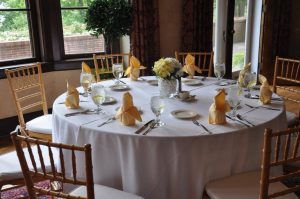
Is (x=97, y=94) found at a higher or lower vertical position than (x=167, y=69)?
lower

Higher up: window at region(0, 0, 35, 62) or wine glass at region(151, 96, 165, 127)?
window at region(0, 0, 35, 62)

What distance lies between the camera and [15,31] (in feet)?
12.3

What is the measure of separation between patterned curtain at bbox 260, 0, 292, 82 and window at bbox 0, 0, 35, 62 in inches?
149

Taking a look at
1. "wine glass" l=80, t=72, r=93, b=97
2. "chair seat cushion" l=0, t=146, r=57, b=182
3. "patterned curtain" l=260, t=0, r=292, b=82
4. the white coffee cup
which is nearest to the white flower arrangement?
the white coffee cup

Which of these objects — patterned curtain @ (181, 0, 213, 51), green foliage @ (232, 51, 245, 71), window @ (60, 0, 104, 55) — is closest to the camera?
window @ (60, 0, 104, 55)

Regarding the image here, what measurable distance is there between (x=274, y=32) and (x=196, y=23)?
1777mm

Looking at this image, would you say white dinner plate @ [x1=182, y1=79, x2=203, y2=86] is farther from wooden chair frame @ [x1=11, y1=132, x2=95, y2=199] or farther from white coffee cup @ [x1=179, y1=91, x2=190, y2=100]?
wooden chair frame @ [x1=11, y1=132, x2=95, y2=199]

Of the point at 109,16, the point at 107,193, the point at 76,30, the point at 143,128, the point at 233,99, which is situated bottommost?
the point at 107,193

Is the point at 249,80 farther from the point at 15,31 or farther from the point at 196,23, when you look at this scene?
the point at 15,31

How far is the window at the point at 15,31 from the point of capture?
364 centimetres

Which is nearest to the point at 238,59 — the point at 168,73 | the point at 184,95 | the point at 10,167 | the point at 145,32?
the point at 145,32

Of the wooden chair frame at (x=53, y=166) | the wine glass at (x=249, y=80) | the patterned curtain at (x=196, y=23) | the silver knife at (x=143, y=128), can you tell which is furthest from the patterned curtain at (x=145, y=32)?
the wooden chair frame at (x=53, y=166)

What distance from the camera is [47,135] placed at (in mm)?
2639

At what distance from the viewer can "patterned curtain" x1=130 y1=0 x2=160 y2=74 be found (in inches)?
158
